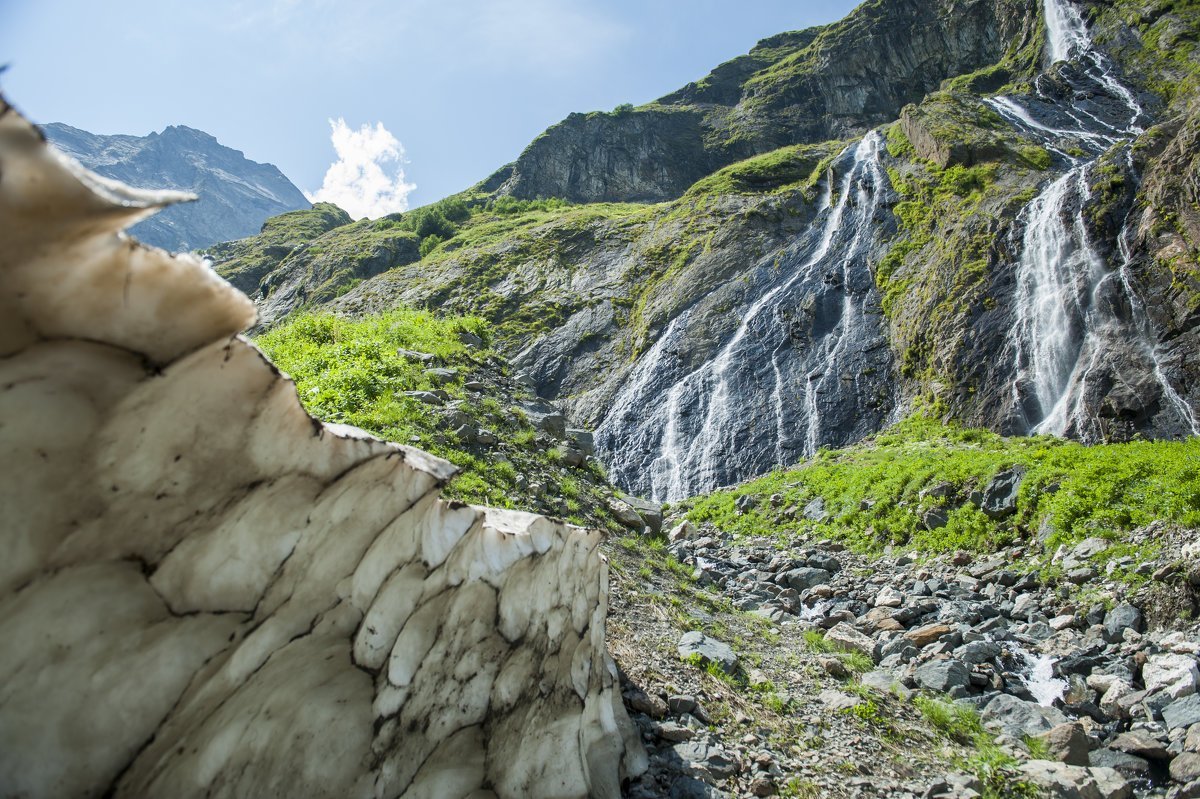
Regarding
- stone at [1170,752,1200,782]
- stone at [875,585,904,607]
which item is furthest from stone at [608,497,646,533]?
stone at [1170,752,1200,782]

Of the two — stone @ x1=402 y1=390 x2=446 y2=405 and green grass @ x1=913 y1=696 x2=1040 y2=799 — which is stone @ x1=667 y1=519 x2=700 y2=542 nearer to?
stone @ x1=402 y1=390 x2=446 y2=405

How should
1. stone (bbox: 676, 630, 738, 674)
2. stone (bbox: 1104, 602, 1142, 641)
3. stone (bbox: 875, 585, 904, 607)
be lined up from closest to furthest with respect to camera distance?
stone (bbox: 676, 630, 738, 674) → stone (bbox: 1104, 602, 1142, 641) → stone (bbox: 875, 585, 904, 607)

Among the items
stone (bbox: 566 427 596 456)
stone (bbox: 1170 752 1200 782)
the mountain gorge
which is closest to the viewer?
stone (bbox: 1170 752 1200 782)

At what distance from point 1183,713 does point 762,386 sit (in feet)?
70.9

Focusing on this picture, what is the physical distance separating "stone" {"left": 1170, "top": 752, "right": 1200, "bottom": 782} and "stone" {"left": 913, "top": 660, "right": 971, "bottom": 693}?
81.7 inches

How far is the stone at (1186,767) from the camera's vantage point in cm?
580

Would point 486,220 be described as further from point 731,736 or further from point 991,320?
point 731,736

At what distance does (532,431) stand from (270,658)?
9.67m

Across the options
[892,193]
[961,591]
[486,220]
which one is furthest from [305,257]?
[961,591]

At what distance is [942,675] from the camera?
7.96 m

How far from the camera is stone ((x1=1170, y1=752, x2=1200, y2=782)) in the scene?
5.80 metres

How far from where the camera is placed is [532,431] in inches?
496

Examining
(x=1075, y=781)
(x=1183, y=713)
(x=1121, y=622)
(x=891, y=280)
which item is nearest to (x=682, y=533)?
(x=1121, y=622)

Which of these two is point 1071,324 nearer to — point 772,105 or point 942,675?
point 942,675
